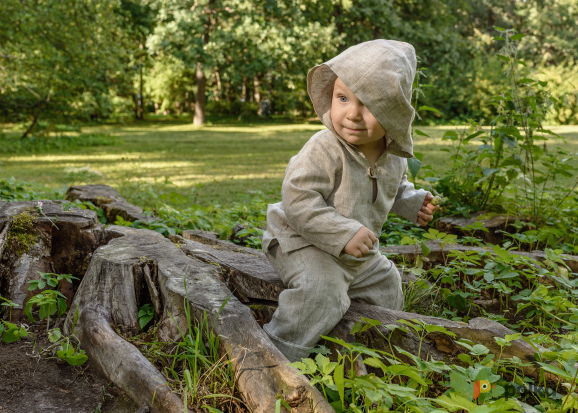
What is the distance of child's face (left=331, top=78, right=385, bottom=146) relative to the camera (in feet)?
6.64

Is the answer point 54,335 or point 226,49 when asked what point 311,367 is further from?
point 226,49

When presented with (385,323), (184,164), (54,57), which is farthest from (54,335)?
(54,57)

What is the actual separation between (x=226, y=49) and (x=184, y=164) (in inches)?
305

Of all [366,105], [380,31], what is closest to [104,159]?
[366,105]

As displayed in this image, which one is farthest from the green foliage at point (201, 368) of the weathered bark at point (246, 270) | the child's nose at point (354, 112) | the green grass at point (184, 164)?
the green grass at point (184, 164)

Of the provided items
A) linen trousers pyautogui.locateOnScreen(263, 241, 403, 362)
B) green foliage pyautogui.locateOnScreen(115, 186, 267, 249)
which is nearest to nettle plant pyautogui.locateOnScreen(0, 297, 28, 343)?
linen trousers pyautogui.locateOnScreen(263, 241, 403, 362)

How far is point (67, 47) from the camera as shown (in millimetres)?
11203

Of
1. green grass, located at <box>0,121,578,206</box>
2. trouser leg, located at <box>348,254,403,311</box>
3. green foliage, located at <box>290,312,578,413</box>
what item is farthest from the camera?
green grass, located at <box>0,121,578,206</box>

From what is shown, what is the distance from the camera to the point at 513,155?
3.62 m

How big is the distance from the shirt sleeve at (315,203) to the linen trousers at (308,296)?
9cm

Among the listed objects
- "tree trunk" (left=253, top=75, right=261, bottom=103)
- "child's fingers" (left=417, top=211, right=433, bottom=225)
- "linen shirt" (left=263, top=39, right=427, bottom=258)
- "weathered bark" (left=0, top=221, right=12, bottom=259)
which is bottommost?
"weathered bark" (left=0, top=221, right=12, bottom=259)

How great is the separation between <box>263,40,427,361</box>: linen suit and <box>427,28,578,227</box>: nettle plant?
1528mm

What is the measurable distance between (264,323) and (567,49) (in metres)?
29.4

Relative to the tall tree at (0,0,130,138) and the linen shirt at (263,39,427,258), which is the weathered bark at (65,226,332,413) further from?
the tall tree at (0,0,130,138)
